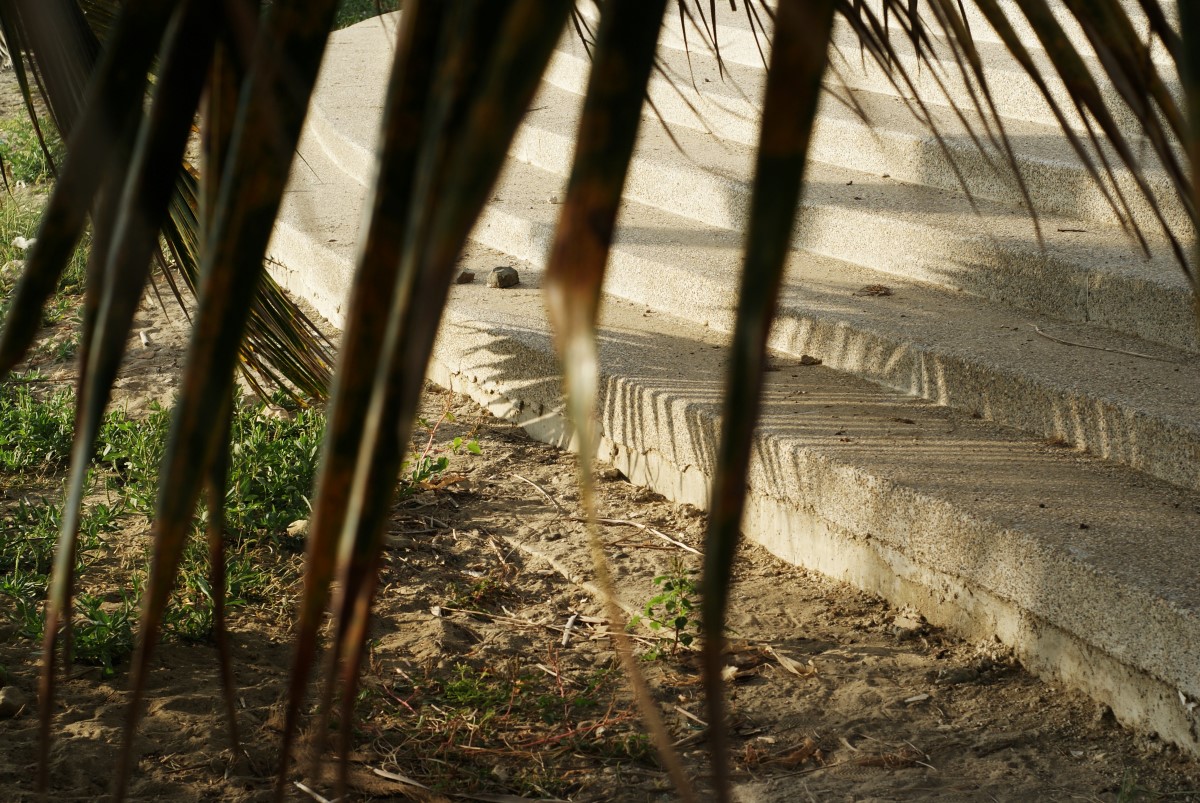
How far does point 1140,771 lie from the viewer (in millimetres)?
2076

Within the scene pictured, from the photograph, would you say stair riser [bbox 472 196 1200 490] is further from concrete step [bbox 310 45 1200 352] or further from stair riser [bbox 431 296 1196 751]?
stair riser [bbox 431 296 1196 751]

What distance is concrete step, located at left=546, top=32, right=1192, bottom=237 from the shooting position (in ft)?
10.7

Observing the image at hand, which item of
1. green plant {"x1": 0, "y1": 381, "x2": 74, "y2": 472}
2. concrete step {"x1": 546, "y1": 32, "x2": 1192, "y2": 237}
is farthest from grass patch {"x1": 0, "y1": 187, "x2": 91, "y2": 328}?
concrete step {"x1": 546, "y1": 32, "x2": 1192, "y2": 237}

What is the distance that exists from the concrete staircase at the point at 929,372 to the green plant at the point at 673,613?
0.39 metres

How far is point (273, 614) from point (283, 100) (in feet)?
7.88

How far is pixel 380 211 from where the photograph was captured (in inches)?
15.6

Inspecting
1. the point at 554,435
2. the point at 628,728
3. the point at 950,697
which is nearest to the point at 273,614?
the point at 628,728

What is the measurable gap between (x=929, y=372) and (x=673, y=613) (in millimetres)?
967

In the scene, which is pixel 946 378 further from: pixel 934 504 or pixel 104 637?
pixel 104 637

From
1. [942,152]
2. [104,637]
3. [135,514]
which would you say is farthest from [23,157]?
[942,152]

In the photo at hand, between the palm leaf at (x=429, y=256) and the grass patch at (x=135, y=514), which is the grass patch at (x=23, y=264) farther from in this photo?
the palm leaf at (x=429, y=256)

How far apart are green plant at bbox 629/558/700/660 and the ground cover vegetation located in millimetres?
2052

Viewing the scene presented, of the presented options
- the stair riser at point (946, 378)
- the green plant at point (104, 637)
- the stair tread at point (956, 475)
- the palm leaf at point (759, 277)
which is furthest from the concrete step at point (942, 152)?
the palm leaf at point (759, 277)

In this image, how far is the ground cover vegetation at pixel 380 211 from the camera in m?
0.33
